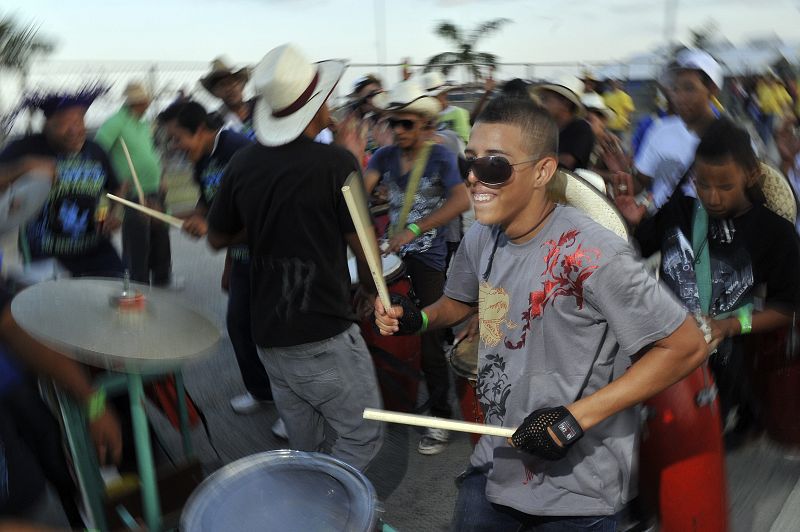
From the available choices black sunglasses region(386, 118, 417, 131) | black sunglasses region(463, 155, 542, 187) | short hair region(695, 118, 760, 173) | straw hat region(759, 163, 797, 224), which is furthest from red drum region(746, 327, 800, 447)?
black sunglasses region(386, 118, 417, 131)

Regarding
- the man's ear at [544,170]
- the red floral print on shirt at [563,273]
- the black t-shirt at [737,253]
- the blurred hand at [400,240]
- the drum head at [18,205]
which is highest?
the man's ear at [544,170]

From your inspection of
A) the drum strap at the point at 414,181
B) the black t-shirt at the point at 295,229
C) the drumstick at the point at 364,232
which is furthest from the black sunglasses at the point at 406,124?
the drumstick at the point at 364,232

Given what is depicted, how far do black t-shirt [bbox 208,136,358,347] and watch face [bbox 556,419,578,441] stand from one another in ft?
4.17

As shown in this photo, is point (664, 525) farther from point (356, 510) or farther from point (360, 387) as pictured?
point (360, 387)

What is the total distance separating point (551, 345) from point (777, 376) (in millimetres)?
1852

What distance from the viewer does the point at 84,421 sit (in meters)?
2.25

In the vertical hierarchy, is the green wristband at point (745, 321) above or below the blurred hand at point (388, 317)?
below

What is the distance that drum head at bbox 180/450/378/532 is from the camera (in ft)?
4.76

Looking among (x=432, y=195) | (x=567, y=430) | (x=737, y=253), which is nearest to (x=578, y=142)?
(x=432, y=195)

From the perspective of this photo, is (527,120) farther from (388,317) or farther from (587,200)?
(388,317)

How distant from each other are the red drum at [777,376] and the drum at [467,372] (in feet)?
4.12

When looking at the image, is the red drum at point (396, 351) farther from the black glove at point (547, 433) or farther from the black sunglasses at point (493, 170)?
the black glove at point (547, 433)

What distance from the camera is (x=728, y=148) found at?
2.57m

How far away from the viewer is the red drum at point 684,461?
190 centimetres
